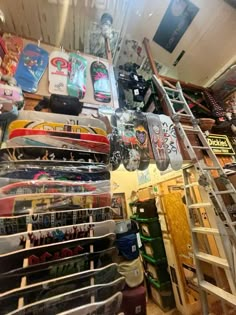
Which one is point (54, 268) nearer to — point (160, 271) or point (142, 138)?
point (142, 138)

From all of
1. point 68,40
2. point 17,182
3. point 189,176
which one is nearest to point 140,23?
point 68,40

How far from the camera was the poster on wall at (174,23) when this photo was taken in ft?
7.58

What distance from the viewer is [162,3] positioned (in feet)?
7.55

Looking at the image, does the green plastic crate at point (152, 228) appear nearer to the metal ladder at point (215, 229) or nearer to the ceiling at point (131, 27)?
the metal ladder at point (215, 229)

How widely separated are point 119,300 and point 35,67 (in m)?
1.79

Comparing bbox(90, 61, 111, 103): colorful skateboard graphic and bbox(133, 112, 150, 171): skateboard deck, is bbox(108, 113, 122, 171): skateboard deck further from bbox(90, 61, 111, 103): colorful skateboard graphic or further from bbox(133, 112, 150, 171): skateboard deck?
bbox(90, 61, 111, 103): colorful skateboard graphic

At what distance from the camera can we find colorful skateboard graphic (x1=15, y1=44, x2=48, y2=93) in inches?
56.5

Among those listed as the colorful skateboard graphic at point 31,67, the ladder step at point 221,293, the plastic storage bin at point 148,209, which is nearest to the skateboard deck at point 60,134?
the colorful skateboard graphic at point 31,67

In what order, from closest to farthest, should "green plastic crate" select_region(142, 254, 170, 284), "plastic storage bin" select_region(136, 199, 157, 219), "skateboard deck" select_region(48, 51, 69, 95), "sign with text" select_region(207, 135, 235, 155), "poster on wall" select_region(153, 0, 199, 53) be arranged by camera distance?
"skateboard deck" select_region(48, 51, 69, 95)
"sign with text" select_region(207, 135, 235, 155)
"poster on wall" select_region(153, 0, 199, 53)
"green plastic crate" select_region(142, 254, 170, 284)
"plastic storage bin" select_region(136, 199, 157, 219)

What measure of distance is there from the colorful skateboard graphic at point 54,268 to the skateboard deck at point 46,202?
0.21 m

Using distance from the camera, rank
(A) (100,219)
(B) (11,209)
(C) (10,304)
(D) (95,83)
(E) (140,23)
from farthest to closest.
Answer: (E) (140,23)
(D) (95,83)
(A) (100,219)
(B) (11,209)
(C) (10,304)

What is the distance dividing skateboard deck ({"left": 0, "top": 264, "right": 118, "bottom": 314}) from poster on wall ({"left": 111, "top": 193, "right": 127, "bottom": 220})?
8.99 feet

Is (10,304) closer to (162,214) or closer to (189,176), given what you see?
(189,176)

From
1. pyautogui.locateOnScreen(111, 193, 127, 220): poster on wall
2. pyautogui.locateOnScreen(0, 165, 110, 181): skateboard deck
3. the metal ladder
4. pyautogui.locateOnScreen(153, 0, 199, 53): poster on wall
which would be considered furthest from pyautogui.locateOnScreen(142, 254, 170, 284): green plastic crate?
pyautogui.locateOnScreen(153, 0, 199, 53): poster on wall
